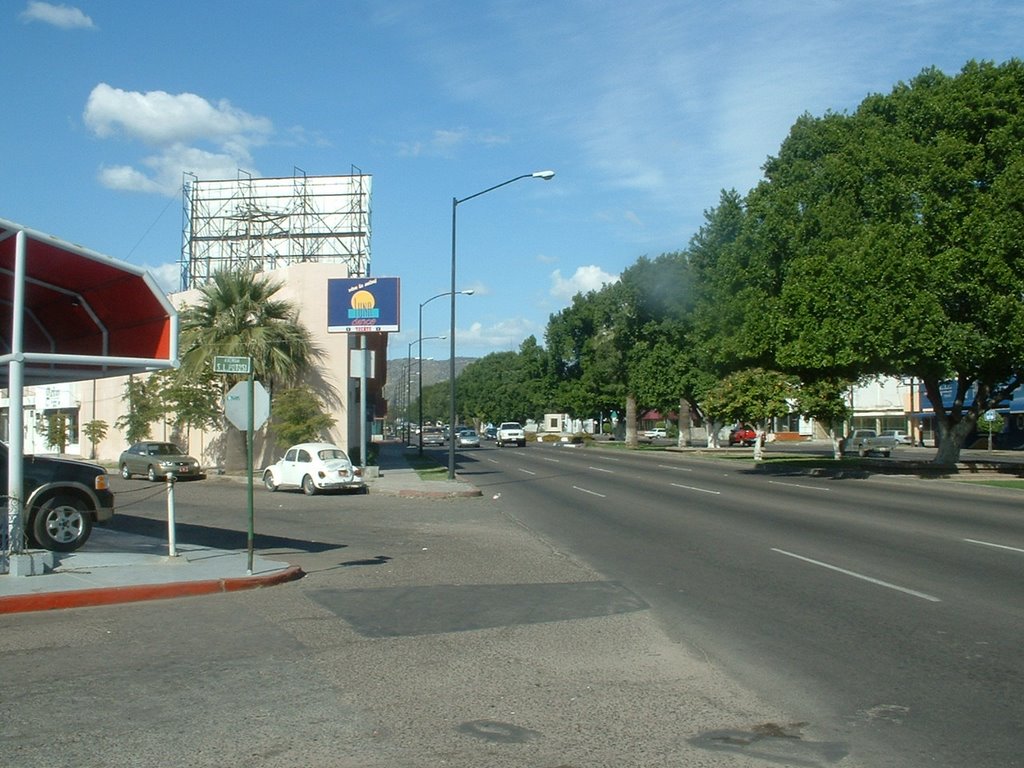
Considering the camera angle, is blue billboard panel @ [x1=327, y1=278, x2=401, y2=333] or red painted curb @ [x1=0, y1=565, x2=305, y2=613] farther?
blue billboard panel @ [x1=327, y1=278, x2=401, y2=333]

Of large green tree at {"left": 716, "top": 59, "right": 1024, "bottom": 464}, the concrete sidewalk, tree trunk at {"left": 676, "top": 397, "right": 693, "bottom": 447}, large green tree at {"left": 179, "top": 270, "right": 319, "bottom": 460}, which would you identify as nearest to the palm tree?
large green tree at {"left": 179, "top": 270, "right": 319, "bottom": 460}

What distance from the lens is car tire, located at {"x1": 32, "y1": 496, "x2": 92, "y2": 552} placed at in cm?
1362

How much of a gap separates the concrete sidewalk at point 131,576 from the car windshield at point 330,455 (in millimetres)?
13795

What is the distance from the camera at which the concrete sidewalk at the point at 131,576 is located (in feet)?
35.3

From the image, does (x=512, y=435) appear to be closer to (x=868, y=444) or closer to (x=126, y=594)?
(x=868, y=444)

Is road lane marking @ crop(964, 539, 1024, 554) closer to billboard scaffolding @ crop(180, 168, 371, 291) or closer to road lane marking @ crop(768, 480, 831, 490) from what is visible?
road lane marking @ crop(768, 480, 831, 490)

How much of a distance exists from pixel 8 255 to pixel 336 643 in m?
7.24

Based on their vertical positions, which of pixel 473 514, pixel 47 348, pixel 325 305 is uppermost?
pixel 325 305

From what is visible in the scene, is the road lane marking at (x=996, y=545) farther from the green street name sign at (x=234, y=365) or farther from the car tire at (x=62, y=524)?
the car tire at (x=62, y=524)

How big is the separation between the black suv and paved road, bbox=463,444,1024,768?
7.14m

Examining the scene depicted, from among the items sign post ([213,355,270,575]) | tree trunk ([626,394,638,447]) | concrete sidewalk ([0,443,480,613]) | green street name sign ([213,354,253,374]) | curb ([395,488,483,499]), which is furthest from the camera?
tree trunk ([626,394,638,447])

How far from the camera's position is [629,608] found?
10.7 meters

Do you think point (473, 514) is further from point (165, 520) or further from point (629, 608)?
point (629, 608)

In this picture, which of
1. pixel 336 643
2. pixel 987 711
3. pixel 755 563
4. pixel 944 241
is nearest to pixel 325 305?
pixel 944 241
